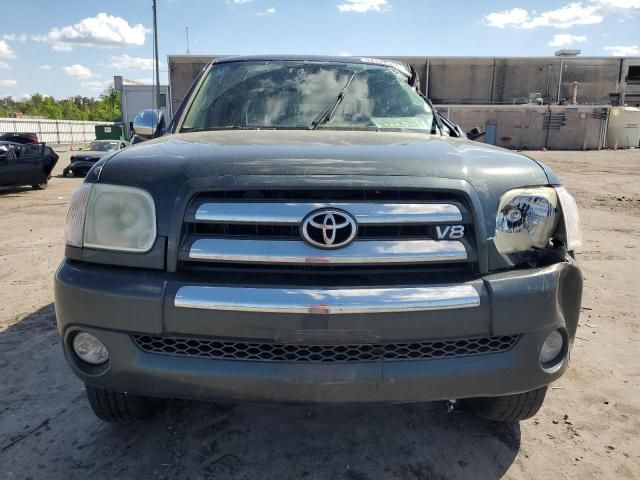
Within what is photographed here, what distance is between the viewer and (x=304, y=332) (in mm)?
1831

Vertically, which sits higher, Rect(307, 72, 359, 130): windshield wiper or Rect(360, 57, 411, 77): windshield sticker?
Rect(360, 57, 411, 77): windshield sticker

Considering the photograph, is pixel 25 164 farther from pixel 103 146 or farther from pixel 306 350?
pixel 306 350

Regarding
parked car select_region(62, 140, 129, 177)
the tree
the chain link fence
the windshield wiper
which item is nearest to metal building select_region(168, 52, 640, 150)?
the chain link fence

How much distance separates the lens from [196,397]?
6.32 feet

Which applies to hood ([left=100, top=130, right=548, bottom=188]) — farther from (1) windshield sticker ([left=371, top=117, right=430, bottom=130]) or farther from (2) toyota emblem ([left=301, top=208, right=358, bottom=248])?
(1) windshield sticker ([left=371, top=117, right=430, bottom=130])

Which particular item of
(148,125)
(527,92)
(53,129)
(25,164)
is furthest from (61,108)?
(148,125)

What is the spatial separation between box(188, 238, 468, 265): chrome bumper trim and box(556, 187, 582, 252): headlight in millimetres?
527

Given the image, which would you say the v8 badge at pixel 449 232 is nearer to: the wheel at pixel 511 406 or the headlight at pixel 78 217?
the wheel at pixel 511 406

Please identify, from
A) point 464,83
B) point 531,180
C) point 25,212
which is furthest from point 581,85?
point 531,180

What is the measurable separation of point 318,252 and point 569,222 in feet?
3.70

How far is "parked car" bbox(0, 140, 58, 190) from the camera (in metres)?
12.9

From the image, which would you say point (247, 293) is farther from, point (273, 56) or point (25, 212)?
point (25, 212)

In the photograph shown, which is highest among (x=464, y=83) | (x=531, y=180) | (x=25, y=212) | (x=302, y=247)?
(x=464, y=83)

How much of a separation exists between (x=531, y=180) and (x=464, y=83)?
47.2 m
